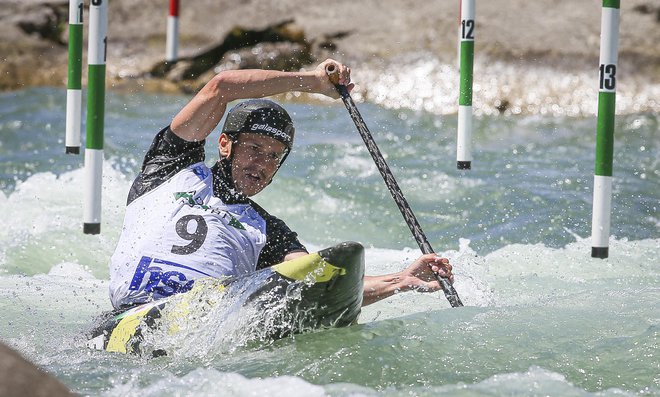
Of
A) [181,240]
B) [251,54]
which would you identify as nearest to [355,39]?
[251,54]

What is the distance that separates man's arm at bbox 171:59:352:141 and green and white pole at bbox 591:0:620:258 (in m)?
1.48

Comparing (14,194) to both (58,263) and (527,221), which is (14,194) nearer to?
(58,263)

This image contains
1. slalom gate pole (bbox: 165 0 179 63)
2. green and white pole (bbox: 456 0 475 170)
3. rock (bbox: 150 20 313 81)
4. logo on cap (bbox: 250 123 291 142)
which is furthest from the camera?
rock (bbox: 150 20 313 81)

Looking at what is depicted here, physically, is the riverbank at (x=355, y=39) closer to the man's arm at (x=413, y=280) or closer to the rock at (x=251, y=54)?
the rock at (x=251, y=54)

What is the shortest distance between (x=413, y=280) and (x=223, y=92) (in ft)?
3.22

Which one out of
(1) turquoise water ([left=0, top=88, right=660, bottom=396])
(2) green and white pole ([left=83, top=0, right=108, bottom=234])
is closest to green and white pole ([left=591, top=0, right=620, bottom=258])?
(1) turquoise water ([left=0, top=88, right=660, bottom=396])

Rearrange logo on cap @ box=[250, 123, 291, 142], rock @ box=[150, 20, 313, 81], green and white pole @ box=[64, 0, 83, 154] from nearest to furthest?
logo on cap @ box=[250, 123, 291, 142] < green and white pole @ box=[64, 0, 83, 154] < rock @ box=[150, 20, 313, 81]

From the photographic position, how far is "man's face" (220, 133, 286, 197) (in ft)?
13.0

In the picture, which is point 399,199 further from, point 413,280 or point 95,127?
point 95,127

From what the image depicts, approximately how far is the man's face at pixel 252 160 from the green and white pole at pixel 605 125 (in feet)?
5.33

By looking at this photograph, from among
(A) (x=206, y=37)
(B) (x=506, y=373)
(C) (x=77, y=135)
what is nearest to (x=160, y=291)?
(B) (x=506, y=373)

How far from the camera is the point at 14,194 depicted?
22.9ft

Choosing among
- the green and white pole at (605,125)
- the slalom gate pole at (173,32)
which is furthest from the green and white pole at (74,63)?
the slalom gate pole at (173,32)

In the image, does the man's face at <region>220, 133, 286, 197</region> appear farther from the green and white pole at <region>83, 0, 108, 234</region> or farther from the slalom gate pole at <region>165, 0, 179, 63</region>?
the slalom gate pole at <region>165, 0, 179, 63</region>
